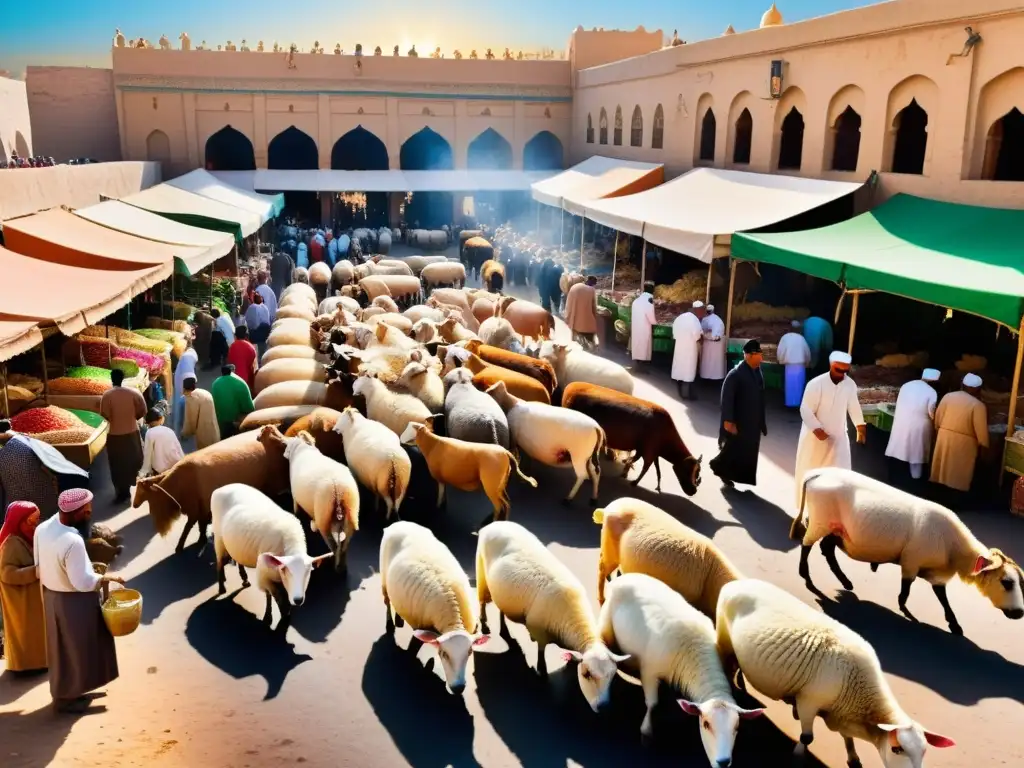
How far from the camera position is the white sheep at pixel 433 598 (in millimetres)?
Result: 5504

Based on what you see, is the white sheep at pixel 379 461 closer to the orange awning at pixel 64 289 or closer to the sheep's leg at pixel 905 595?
the orange awning at pixel 64 289

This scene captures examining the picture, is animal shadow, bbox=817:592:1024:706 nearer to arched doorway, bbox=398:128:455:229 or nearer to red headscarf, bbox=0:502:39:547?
red headscarf, bbox=0:502:39:547

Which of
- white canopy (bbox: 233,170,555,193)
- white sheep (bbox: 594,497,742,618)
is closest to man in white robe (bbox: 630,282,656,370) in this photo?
white sheep (bbox: 594,497,742,618)

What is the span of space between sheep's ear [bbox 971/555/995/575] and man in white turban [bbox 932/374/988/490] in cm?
266

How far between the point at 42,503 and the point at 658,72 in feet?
63.9

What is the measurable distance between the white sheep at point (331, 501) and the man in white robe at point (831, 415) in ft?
13.4

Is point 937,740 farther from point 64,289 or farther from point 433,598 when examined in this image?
point 64,289

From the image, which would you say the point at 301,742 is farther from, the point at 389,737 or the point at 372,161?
the point at 372,161

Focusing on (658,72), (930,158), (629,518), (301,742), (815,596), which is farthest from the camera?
(658,72)

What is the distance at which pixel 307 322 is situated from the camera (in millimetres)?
13773

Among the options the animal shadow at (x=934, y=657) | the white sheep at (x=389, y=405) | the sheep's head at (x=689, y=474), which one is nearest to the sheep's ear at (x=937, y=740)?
the animal shadow at (x=934, y=657)

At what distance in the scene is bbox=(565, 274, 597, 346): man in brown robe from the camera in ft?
50.8

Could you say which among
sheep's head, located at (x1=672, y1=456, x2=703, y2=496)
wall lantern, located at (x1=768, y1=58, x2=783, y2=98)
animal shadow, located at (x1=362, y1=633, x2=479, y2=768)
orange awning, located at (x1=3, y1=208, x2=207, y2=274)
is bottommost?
animal shadow, located at (x1=362, y1=633, x2=479, y2=768)

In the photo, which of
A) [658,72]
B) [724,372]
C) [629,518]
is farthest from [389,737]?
[658,72]
